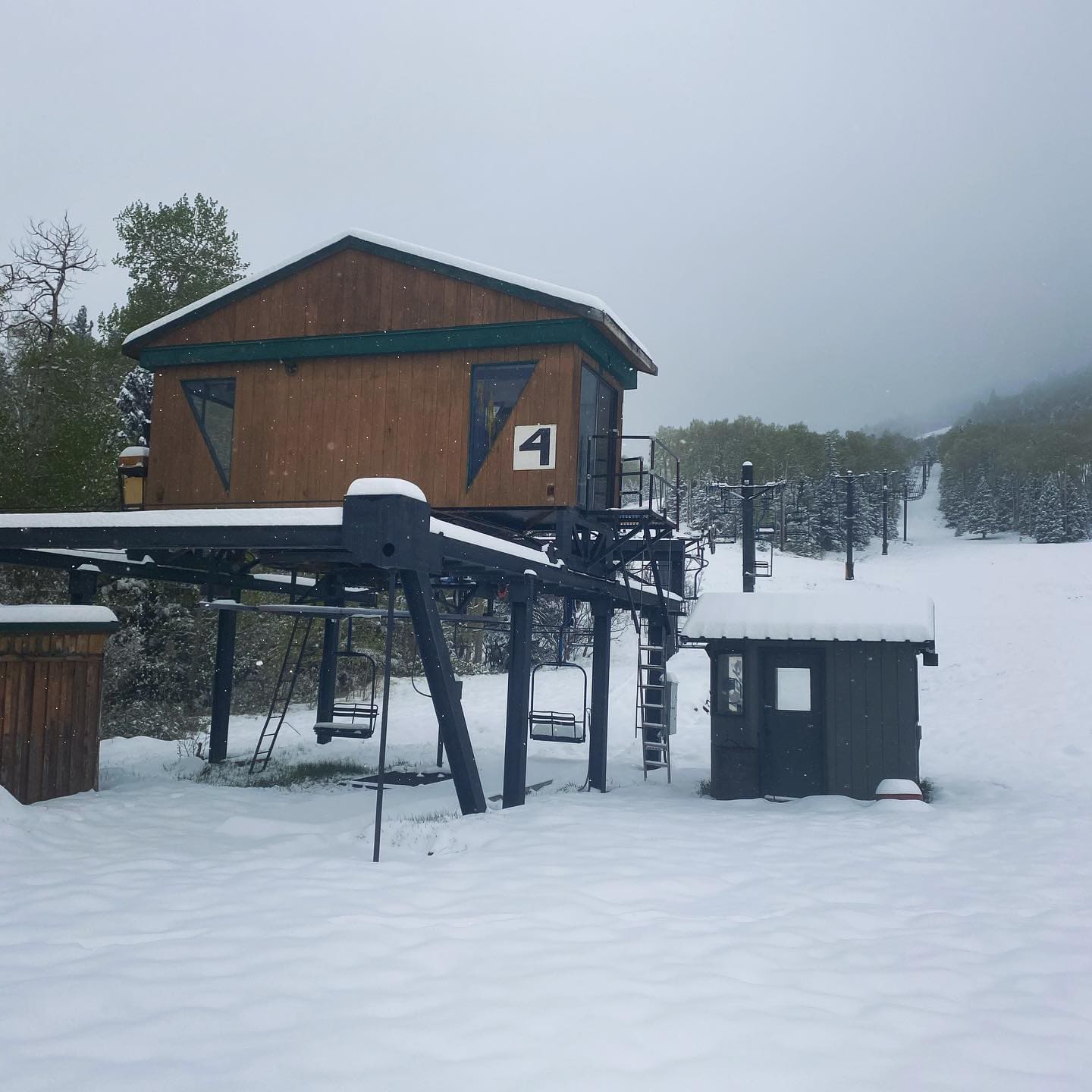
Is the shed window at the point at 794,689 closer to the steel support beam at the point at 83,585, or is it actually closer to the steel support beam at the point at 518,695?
the steel support beam at the point at 518,695

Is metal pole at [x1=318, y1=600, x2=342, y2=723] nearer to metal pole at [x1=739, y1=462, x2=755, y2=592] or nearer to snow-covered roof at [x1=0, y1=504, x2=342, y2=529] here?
snow-covered roof at [x1=0, y1=504, x2=342, y2=529]

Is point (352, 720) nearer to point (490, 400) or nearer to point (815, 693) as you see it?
point (490, 400)

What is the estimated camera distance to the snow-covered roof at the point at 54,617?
10.7 meters

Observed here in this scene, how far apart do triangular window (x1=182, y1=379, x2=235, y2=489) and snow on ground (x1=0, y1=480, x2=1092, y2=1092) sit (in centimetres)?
457

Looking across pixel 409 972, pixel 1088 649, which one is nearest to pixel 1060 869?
pixel 409 972

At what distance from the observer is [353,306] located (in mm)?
12773

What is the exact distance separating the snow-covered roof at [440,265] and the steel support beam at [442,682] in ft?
15.0

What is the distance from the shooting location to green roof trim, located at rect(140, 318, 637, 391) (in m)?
11.9

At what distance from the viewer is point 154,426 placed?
13.7 m

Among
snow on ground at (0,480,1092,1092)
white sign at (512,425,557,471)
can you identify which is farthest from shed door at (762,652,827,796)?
white sign at (512,425,557,471)

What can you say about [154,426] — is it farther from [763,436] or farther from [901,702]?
[763,436]

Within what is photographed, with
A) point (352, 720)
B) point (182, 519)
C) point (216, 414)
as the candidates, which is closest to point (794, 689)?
point (182, 519)

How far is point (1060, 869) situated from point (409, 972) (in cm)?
651

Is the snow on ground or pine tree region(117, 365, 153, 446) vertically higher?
pine tree region(117, 365, 153, 446)
